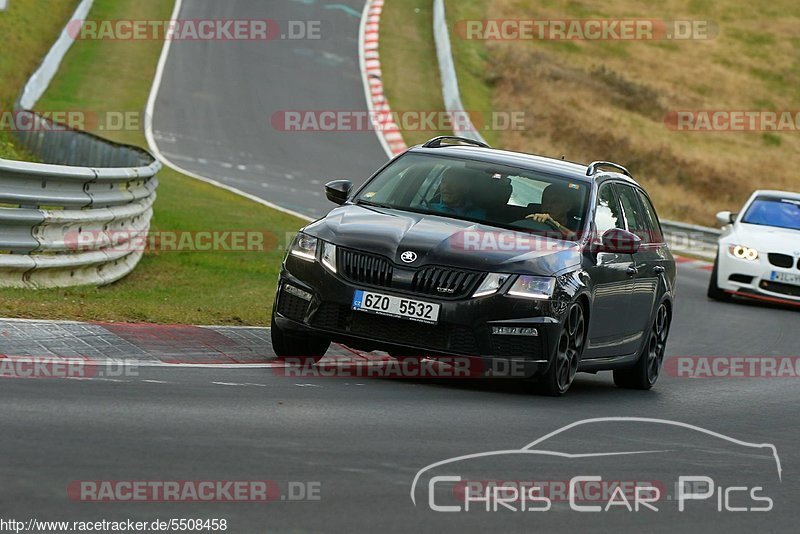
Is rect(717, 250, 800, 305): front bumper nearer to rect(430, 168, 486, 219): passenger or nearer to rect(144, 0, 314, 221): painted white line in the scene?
rect(144, 0, 314, 221): painted white line

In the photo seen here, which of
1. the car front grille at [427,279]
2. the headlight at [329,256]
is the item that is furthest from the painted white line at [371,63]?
the car front grille at [427,279]

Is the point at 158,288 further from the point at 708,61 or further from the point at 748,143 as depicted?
the point at 708,61

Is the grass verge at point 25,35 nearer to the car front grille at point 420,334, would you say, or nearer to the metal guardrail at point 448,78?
the metal guardrail at point 448,78

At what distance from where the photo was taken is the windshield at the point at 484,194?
10.5 m

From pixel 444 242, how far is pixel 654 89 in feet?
153

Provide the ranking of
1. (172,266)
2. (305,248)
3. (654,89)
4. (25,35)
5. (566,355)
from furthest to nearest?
(654,89) < (25,35) < (172,266) < (566,355) < (305,248)

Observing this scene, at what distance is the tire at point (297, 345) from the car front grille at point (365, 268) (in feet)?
2.45

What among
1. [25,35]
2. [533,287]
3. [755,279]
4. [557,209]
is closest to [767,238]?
[755,279]

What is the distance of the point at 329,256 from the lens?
31.9ft

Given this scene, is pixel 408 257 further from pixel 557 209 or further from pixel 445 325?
pixel 557 209

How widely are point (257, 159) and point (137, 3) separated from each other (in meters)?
16.7

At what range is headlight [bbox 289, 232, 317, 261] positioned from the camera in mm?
9836

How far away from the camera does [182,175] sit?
2814cm

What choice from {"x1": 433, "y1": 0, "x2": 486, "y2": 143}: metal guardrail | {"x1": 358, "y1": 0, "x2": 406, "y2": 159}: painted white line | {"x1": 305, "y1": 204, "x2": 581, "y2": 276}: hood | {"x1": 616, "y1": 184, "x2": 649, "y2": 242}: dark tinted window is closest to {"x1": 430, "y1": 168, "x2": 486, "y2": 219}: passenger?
{"x1": 305, "y1": 204, "x2": 581, "y2": 276}: hood
